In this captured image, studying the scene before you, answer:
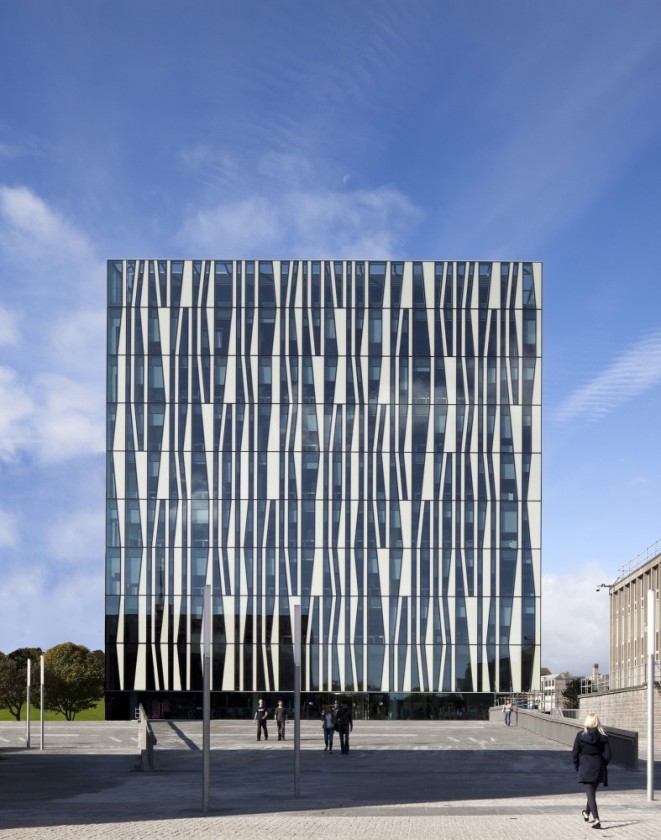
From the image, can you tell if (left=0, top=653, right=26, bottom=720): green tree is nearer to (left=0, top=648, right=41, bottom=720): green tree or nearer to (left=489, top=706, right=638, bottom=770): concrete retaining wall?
(left=0, top=648, right=41, bottom=720): green tree

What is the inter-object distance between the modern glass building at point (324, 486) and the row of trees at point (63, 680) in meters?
23.2

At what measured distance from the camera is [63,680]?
114062 mm

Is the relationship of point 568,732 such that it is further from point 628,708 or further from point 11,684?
point 11,684

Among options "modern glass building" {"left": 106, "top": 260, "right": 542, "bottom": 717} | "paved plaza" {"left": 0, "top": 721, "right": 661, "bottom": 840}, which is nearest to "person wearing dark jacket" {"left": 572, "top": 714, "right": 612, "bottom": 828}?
"paved plaza" {"left": 0, "top": 721, "right": 661, "bottom": 840}

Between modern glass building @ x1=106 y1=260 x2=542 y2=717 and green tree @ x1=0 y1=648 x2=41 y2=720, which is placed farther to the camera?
green tree @ x1=0 y1=648 x2=41 y2=720

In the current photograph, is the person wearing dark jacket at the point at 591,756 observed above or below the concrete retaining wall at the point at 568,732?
above

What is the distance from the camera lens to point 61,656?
117 meters

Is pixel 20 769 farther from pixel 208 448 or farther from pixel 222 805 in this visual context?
pixel 208 448

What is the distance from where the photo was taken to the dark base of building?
3425 inches

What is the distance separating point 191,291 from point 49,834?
3030 inches

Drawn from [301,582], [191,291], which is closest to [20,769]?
[301,582]

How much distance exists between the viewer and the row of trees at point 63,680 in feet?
353

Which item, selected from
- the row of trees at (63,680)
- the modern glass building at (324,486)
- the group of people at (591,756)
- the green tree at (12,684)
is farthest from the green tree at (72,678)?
the group of people at (591,756)

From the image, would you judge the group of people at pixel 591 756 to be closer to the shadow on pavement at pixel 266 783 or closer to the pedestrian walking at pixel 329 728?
the shadow on pavement at pixel 266 783
